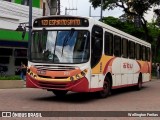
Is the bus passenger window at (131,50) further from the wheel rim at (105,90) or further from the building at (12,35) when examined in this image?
the building at (12,35)

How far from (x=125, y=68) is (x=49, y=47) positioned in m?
6.69

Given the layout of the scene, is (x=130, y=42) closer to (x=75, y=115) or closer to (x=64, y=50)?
(x=64, y=50)

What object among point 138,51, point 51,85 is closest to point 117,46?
point 51,85

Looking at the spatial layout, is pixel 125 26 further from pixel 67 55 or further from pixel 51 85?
pixel 51 85

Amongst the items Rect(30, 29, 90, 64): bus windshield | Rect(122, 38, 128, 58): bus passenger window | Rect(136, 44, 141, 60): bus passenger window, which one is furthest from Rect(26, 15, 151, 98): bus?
Rect(136, 44, 141, 60): bus passenger window

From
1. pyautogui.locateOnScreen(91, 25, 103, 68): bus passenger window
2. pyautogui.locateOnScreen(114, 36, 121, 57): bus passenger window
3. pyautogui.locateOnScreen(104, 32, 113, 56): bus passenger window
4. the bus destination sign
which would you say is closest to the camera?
the bus destination sign

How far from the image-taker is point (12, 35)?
33.2m

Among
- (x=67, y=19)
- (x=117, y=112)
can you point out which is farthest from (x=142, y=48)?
(x=117, y=112)

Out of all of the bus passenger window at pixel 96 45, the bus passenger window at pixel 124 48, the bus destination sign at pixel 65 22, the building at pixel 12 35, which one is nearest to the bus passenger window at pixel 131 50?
the bus passenger window at pixel 124 48

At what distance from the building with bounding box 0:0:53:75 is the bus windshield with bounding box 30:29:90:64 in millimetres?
15538

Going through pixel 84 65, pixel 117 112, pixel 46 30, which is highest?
pixel 46 30

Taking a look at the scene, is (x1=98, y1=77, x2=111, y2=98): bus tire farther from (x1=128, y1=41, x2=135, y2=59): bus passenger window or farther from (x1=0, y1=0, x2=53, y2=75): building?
(x1=0, y1=0, x2=53, y2=75): building

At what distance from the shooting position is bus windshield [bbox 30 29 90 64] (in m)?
16.4

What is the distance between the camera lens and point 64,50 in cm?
1642
